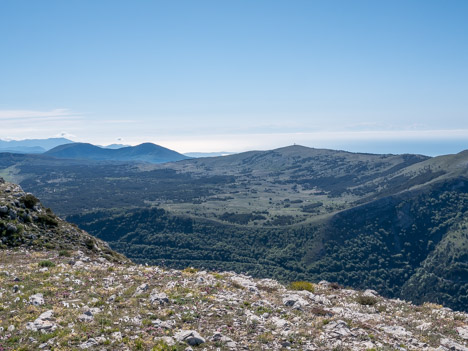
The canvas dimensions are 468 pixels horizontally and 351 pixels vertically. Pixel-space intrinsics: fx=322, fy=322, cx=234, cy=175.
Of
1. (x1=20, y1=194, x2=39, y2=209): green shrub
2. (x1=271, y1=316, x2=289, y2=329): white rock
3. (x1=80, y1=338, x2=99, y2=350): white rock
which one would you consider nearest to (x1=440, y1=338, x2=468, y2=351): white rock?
(x1=271, y1=316, x2=289, y2=329): white rock

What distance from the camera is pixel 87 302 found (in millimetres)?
16625

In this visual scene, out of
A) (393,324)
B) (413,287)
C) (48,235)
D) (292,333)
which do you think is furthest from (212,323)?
(413,287)

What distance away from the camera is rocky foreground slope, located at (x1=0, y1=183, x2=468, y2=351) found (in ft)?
42.7

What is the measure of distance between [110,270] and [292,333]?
49.5 feet

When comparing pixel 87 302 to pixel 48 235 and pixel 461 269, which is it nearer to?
pixel 48 235

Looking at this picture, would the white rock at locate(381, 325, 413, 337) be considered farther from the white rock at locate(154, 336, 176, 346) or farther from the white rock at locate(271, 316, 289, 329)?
the white rock at locate(154, 336, 176, 346)

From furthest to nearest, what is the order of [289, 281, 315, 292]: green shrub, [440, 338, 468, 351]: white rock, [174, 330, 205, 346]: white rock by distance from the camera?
[289, 281, 315, 292]: green shrub → [440, 338, 468, 351]: white rock → [174, 330, 205, 346]: white rock

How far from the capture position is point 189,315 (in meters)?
15.4

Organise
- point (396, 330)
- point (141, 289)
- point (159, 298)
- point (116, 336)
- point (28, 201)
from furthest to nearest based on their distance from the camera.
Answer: point (28, 201), point (141, 289), point (159, 298), point (396, 330), point (116, 336)

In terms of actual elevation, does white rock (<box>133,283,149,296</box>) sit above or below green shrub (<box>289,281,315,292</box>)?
above

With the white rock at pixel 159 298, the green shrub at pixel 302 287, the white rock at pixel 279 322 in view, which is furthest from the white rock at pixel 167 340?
the green shrub at pixel 302 287

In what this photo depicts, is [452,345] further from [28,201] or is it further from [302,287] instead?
[28,201]

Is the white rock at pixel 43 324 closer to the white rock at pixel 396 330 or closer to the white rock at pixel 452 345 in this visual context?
the white rock at pixel 396 330

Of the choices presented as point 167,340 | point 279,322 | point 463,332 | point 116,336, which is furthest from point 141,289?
point 463,332
